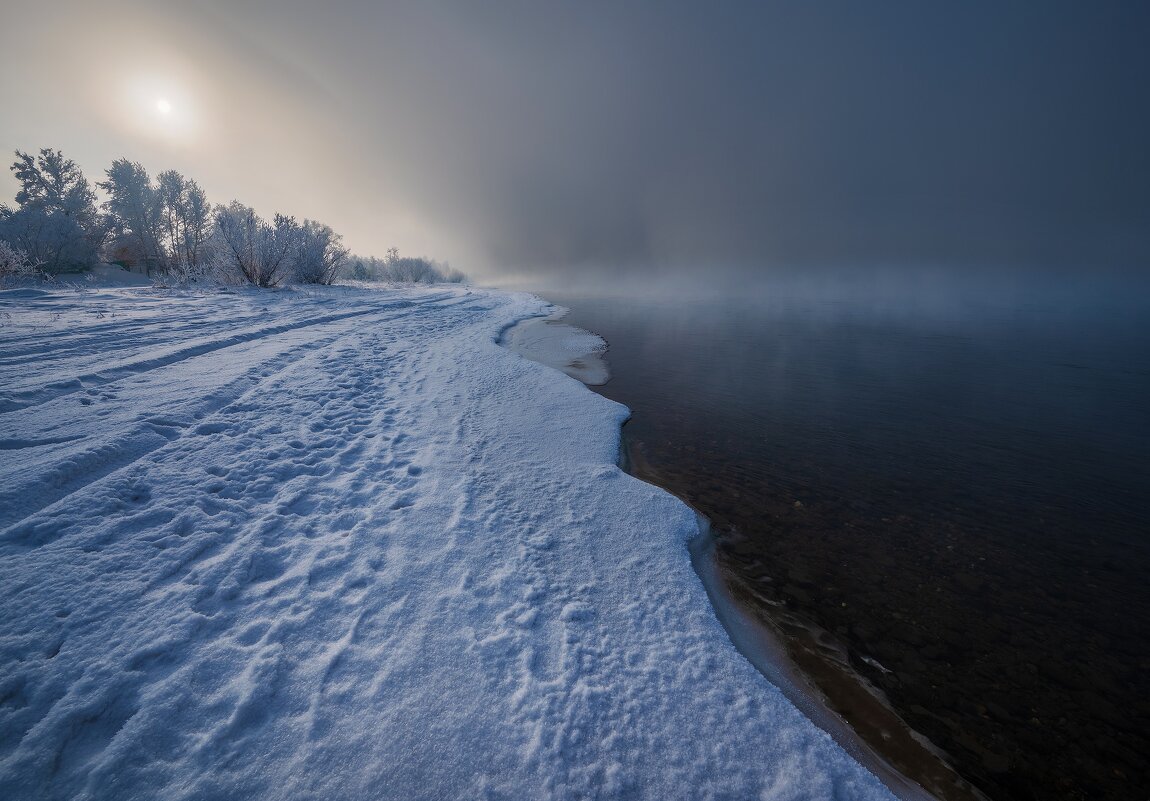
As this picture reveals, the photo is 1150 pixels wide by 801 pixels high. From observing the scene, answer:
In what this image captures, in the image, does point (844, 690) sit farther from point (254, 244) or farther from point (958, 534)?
point (254, 244)

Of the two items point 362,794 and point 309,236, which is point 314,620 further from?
point 309,236

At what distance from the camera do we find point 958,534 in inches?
193

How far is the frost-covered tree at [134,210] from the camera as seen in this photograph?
43.9m

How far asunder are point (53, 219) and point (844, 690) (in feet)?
153

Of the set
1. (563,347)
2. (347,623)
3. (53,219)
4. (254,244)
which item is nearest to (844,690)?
(347,623)

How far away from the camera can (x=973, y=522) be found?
5156 millimetres

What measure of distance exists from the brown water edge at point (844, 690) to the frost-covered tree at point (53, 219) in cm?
3555

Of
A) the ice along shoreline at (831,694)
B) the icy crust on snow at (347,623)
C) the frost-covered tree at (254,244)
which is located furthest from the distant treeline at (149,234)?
the ice along shoreline at (831,694)

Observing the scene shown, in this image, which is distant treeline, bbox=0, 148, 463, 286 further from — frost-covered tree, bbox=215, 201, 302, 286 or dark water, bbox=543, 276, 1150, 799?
dark water, bbox=543, 276, 1150, 799

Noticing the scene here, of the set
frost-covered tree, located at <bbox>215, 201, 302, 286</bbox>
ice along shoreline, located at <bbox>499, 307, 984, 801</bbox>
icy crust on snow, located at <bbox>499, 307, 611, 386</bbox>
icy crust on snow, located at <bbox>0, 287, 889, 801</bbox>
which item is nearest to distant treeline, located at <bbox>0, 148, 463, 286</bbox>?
frost-covered tree, located at <bbox>215, 201, 302, 286</bbox>

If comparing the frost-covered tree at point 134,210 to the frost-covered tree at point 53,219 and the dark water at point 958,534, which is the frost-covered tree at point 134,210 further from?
the dark water at point 958,534

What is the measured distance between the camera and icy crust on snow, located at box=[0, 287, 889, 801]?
2133 mm

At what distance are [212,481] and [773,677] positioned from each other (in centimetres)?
555

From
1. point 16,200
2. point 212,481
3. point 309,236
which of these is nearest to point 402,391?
point 212,481
